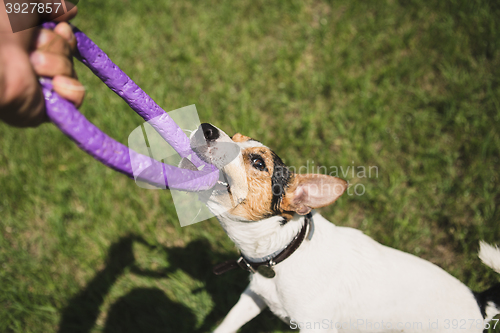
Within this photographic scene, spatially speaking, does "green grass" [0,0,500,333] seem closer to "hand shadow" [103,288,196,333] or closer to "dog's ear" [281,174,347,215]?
"hand shadow" [103,288,196,333]

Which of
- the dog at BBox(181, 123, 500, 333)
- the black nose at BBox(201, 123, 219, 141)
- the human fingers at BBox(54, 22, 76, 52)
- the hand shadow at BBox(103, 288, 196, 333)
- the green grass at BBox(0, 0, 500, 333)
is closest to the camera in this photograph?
the human fingers at BBox(54, 22, 76, 52)

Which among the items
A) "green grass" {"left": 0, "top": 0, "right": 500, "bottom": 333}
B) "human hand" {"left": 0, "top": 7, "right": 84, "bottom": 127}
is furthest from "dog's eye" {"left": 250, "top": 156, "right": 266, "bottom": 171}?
"green grass" {"left": 0, "top": 0, "right": 500, "bottom": 333}

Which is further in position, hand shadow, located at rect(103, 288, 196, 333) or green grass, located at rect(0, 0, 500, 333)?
green grass, located at rect(0, 0, 500, 333)

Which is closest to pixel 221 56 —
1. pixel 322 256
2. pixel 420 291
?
pixel 322 256

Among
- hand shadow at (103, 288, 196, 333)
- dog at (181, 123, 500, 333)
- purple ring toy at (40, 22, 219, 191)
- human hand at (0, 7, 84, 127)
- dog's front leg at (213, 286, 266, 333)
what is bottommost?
hand shadow at (103, 288, 196, 333)

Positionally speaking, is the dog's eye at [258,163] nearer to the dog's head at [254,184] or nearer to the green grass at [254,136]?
the dog's head at [254,184]

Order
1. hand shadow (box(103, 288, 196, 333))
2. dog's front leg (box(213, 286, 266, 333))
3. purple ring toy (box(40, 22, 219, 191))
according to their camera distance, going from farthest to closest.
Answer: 1. hand shadow (box(103, 288, 196, 333))
2. dog's front leg (box(213, 286, 266, 333))
3. purple ring toy (box(40, 22, 219, 191))

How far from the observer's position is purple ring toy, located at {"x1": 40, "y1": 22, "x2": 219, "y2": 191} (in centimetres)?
137

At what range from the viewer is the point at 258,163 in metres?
2.62

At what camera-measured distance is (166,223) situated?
13.9 ft

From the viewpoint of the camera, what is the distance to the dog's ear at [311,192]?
2518mm

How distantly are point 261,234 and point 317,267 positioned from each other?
552mm

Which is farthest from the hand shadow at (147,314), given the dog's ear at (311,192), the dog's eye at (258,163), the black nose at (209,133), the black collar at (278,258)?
the black nose at (209,133)

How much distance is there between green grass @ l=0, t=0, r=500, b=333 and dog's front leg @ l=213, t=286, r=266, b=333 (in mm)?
710
